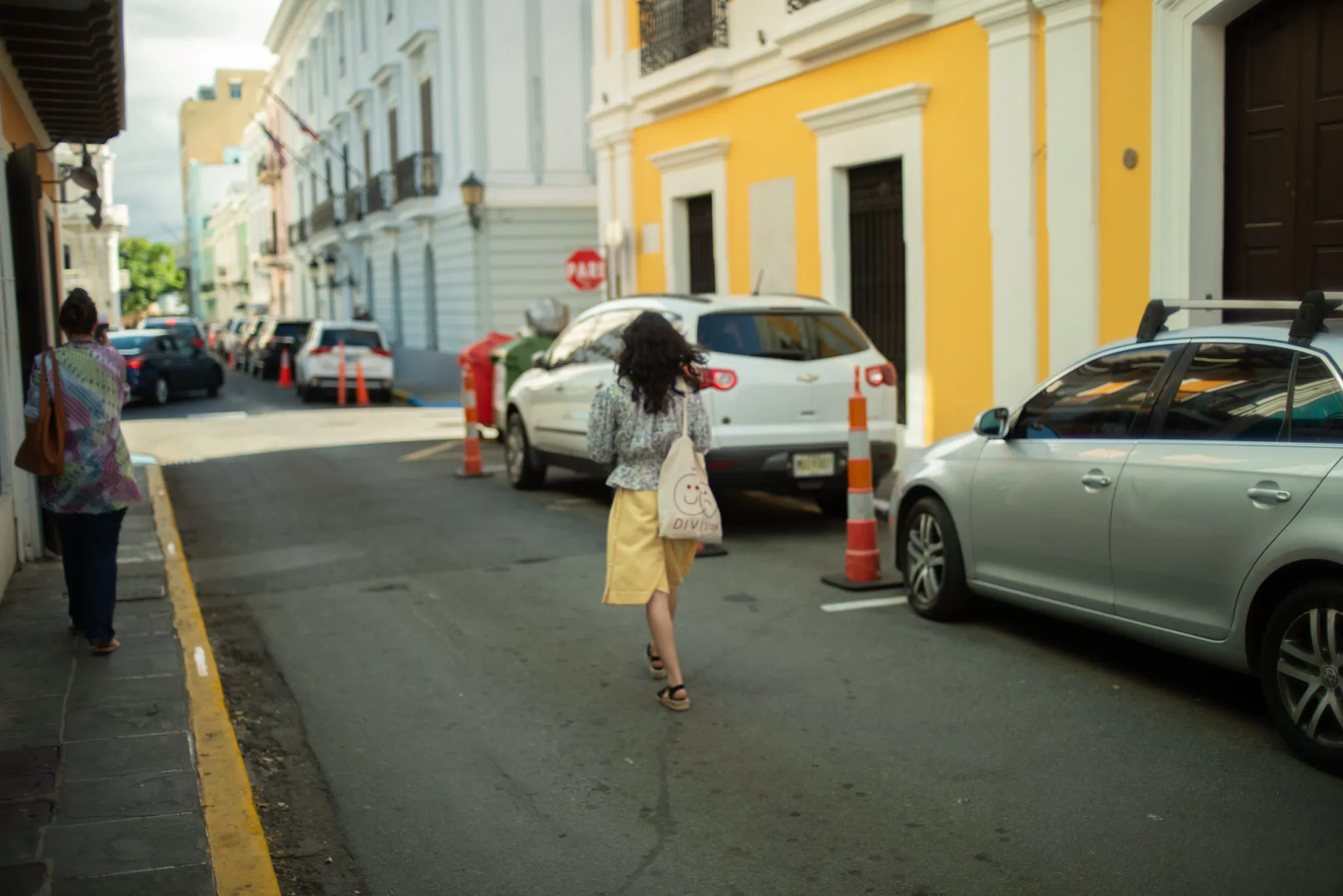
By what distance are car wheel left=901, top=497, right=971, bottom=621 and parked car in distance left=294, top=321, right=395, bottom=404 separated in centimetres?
2119

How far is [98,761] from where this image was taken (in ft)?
16.6

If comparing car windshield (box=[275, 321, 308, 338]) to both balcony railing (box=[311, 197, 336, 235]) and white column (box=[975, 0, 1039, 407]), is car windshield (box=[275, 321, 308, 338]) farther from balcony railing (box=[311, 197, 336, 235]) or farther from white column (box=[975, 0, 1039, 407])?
white column (box=[975, 0, 1039, 407])

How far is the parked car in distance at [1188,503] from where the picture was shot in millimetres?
4930

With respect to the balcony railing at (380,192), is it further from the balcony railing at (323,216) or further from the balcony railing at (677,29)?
the balcony railing at (677,29)

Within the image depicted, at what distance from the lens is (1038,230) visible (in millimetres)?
12562

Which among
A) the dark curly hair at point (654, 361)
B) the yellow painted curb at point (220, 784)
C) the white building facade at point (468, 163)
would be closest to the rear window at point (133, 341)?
the white building facade at point (468, 163)

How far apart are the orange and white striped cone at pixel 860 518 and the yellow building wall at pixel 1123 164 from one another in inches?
167

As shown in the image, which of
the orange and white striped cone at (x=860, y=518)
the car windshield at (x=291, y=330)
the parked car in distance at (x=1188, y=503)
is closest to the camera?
the parked car in distance at (x=1188, y=503)

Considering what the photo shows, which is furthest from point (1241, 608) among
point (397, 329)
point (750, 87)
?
point (397, 329)

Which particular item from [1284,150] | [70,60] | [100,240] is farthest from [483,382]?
[100,240]

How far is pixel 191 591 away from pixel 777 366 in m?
4.27

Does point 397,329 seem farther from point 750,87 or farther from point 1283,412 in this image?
point 1283,412

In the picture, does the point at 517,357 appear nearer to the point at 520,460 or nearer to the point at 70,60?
the point at 520,460

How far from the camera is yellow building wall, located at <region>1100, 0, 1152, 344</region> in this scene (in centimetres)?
1129
